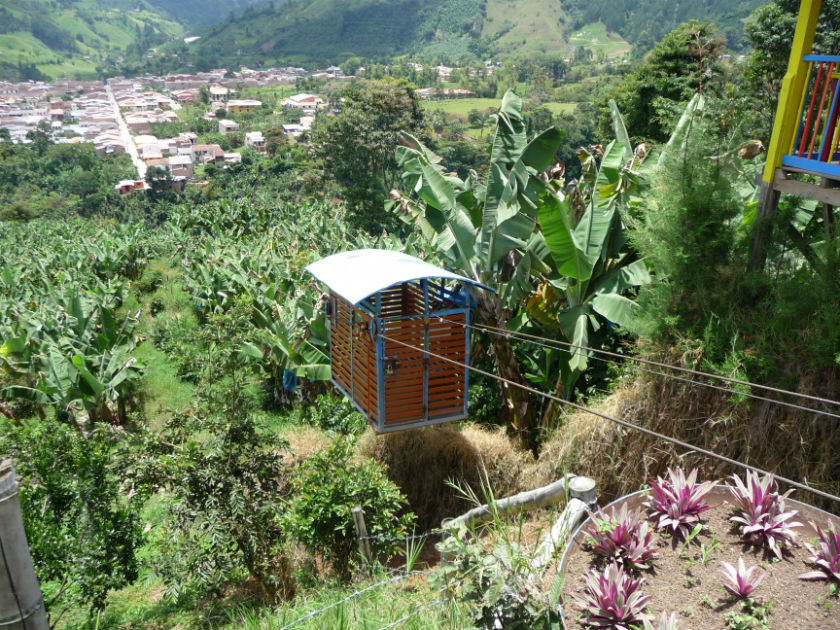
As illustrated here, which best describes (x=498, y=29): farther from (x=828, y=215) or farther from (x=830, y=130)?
(x=830, y=130)

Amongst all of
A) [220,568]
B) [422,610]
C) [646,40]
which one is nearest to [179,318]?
[220,568]

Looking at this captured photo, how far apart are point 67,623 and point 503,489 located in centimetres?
524

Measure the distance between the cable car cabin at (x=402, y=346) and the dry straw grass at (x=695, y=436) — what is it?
151 centimetres

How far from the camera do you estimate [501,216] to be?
7.54 m

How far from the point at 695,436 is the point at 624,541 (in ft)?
8.40

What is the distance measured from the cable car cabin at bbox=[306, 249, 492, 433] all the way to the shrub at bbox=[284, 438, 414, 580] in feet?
2.60

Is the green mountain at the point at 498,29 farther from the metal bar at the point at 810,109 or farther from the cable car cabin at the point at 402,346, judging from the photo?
the cable car cabin at the point at 402,346

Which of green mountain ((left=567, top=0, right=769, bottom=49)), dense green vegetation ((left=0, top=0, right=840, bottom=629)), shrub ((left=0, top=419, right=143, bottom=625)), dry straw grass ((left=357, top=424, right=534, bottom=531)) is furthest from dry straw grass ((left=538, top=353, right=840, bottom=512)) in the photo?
green mountain ((left=567, top=0, right=769, bottom=49))

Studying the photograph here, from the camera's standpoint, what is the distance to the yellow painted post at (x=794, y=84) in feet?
18.4

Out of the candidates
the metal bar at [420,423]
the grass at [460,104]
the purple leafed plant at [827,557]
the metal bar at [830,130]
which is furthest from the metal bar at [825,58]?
the grass at [460,104]

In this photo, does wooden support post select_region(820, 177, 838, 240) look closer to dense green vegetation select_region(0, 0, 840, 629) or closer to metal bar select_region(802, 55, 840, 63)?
dense green vegetation select_region(0, 0, 840, 629)

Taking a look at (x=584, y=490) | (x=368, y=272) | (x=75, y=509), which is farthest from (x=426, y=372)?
(x=75, y=509)

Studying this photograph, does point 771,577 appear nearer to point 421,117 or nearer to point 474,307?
point 474,307

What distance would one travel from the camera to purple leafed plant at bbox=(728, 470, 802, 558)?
4.24m
